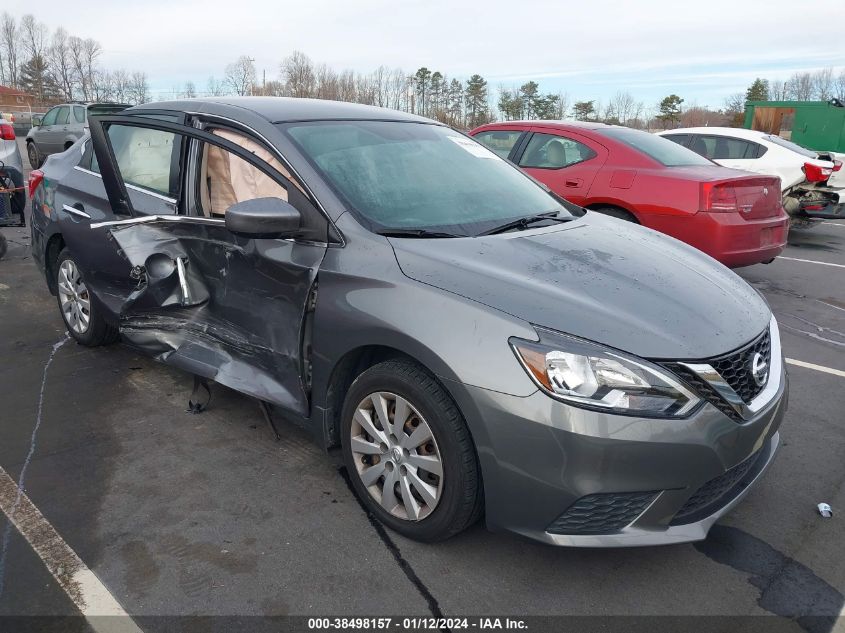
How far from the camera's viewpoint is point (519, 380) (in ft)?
7.38

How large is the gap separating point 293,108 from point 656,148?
4.40 meters

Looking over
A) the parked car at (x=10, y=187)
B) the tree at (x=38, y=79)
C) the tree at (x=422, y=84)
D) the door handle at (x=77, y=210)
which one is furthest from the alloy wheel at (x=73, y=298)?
the tree at (x=38, y=79)

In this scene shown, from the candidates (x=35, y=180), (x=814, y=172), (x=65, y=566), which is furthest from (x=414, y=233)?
(x=814, y=172)

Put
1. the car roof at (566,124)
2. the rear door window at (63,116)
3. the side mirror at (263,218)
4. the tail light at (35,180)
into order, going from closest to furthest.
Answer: the side mirror at (263,218)
the tail light at (35,180)
the car roof at (566,124)
the rear door window at (63,116)

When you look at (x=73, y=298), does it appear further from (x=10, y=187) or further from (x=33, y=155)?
(x=33, y=155)

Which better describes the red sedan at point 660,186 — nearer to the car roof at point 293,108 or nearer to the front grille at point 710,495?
the car roof at point 293,108

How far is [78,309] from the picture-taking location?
15.3 feet

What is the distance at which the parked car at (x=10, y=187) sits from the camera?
7.27 meters

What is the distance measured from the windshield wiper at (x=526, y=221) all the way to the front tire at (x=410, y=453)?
0.84 meters

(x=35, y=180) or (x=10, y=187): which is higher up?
(x=35, y=180)

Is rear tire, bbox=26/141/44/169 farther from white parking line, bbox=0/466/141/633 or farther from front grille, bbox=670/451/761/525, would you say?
front grille, bbox=670/451/761/525

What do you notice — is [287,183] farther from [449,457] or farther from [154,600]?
[154,600]

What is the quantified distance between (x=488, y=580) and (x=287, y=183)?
185cm

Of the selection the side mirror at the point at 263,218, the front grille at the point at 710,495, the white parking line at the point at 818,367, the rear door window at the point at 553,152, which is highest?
the rear door window at the point at 553,152
